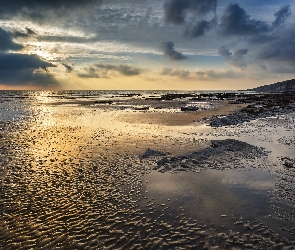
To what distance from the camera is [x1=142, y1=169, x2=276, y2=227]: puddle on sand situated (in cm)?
855

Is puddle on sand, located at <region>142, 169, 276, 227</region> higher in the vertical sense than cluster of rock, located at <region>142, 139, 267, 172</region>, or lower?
lower

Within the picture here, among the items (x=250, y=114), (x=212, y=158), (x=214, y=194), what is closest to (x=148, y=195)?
(x=214, y=194)

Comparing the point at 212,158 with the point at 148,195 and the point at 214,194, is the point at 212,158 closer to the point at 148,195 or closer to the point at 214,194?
the point at 214,194

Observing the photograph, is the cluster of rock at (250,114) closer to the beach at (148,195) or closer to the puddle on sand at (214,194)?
the beach at (148,195)

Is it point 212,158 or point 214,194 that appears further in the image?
point 212,158

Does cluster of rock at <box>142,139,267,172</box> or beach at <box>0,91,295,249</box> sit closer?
beach at <box>0,91,295,249</box>

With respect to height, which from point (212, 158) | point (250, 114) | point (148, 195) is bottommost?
point (148, 195)

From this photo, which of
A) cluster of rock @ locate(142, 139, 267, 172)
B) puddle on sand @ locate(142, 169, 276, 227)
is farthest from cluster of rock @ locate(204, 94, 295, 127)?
puddle on sand @ locate(142, 169, 276, 227)

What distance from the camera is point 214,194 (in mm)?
10102

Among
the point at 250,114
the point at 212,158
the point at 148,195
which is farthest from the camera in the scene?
the point at 250,114

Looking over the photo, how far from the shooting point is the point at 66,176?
12.1 metres

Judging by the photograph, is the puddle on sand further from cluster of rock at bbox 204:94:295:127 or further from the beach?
cluster of rock at bbox 204:94:295:127

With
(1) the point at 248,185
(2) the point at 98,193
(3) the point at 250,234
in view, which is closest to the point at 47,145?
(2) the point at 98,193

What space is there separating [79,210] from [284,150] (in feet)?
46.9
